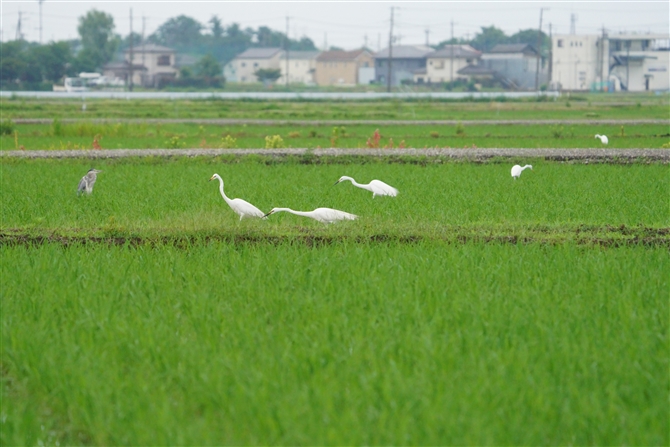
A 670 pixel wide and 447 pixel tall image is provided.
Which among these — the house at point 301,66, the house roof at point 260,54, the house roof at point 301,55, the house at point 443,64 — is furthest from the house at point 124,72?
the house at point 443,64

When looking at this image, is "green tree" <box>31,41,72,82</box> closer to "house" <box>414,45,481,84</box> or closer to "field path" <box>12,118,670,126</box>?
"house" <box>414,45,481,84</box>

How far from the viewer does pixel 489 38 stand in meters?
103

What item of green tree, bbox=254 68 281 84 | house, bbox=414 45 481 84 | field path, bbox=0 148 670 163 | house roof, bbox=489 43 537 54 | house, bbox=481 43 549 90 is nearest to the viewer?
field path, bbox=0 148 670 163

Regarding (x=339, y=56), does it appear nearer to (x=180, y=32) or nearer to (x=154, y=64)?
(x=154, y=64)

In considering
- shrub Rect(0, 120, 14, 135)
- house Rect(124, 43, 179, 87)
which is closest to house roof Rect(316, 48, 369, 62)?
house Rect(124, 43, 179, 87)

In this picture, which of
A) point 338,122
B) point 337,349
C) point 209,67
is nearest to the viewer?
point 337,349

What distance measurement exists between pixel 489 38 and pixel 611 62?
32594mm

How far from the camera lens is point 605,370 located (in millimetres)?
3973

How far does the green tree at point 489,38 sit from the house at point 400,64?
2739cm

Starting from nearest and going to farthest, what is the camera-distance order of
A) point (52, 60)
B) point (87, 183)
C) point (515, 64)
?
1. point (87, 183)
2. point (52, 60)
3. point (515, 64)

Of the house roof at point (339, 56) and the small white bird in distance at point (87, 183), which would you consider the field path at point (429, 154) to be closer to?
the small white bird in distance at point (87, 183)

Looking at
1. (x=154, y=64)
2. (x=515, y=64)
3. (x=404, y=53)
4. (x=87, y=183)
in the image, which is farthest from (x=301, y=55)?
(x=87, y=183)

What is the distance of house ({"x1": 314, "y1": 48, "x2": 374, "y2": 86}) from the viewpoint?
8138 centimetres

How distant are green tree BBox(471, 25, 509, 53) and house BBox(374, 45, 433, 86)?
89.9 ft
